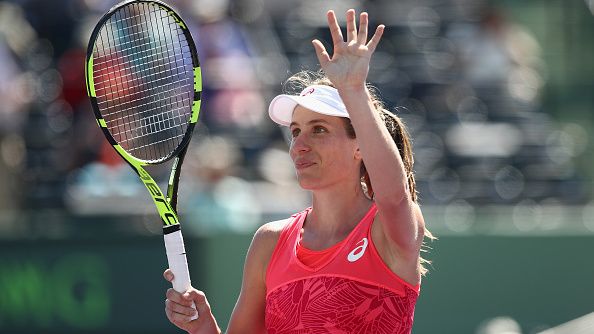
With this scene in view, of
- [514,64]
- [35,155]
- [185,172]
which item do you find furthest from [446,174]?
[35,155]

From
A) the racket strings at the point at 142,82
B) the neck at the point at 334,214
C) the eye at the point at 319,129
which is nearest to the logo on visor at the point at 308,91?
the eye at the point at 319,129

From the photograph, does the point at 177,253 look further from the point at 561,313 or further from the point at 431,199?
the point at 431,199

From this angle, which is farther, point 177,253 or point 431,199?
point 431,199

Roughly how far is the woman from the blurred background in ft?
12.7

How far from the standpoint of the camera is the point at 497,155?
9.23m

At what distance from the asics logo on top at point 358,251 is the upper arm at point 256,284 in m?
0.36

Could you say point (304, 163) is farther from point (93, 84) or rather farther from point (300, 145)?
point (93, 84)

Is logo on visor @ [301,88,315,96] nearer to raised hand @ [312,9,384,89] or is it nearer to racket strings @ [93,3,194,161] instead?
raised hand @ [312,9,384,89]

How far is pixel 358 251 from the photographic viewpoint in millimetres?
3234

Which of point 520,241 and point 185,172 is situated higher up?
point 185,172

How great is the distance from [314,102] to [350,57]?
43 centimetres

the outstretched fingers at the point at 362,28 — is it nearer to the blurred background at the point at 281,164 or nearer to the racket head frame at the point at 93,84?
the racket head frame at the point at 93,84

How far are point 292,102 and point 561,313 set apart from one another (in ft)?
15.6

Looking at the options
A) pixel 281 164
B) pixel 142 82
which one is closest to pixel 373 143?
pixel 142 82
